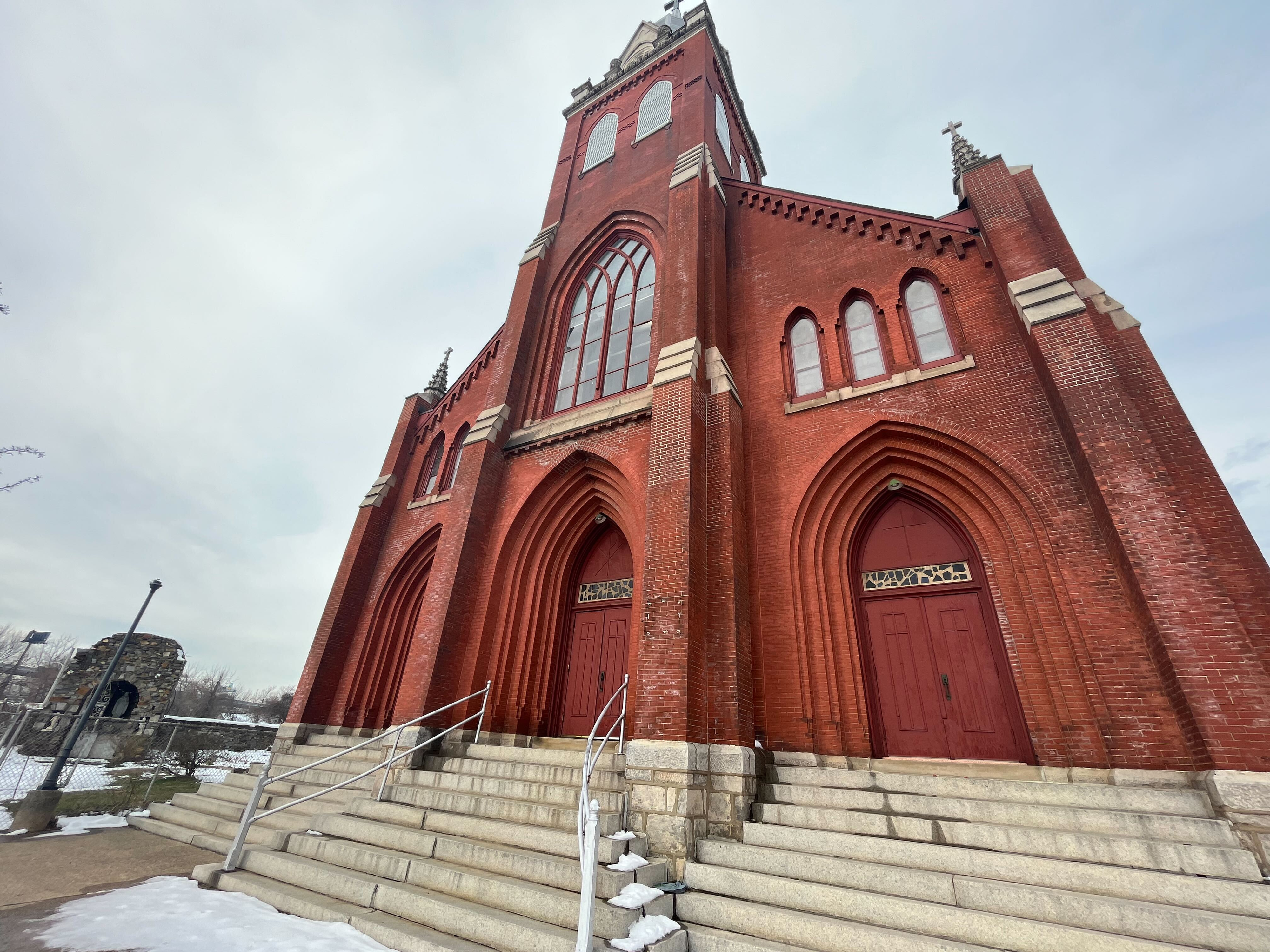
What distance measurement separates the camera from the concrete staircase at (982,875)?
3.53m

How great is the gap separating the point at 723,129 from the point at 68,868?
→ 19399mm

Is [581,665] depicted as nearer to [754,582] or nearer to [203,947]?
[754,582]

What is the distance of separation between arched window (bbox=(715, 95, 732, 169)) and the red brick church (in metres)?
3.41

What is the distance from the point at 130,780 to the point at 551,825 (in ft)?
33.4

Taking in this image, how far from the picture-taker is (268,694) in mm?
98375

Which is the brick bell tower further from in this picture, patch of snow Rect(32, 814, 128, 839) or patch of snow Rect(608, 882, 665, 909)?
patch of snow Rect(32, 814, 128, 839)

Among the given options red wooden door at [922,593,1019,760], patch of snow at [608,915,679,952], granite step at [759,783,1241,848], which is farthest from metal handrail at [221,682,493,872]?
red wooden door at [922,593,1019,760]

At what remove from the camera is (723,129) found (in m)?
15.5

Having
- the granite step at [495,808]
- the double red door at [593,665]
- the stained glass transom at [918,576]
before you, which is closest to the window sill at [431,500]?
the double red door at [593,665]

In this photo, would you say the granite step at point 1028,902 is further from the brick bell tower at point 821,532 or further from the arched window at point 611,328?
the arched window at point 611,328

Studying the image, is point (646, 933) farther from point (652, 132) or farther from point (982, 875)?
point (652, 132)

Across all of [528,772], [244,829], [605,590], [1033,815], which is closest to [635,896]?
[528,772]

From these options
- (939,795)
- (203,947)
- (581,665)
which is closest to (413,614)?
(581,665)

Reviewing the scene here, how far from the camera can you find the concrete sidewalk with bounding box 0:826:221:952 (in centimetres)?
415
